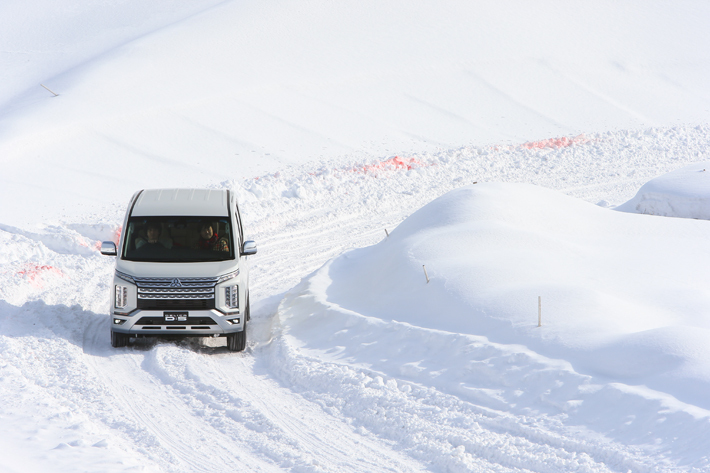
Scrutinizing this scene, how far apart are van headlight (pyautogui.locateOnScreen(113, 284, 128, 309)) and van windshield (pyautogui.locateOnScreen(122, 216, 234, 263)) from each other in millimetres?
501

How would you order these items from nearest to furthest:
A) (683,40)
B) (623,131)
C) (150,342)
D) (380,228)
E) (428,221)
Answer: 1. (150,342)
2. (428,221)
3. (380,228)
4. (623,131)
5. (683,40)

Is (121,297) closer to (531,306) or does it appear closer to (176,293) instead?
(176,293)

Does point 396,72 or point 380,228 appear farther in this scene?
point 396,72

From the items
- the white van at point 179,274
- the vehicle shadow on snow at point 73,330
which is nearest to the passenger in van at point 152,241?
the white van at point 179,274

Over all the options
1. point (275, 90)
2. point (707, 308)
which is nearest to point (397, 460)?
point (707, 308)

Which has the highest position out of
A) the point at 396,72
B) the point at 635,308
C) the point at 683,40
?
the point at 683,40

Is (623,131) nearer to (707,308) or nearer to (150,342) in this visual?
(707,308)

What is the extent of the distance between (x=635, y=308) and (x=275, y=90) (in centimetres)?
1949

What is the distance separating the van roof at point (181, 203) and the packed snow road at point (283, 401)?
1790 mm

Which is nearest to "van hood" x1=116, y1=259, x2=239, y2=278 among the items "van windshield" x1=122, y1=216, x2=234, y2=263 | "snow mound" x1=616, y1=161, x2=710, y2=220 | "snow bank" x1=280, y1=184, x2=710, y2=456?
"van windshield" x1=122, y1=216, x2=234, y2=263

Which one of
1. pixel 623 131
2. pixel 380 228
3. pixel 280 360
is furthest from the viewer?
pixel 623 131

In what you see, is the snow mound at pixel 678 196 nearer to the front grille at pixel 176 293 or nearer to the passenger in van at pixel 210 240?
the passenger in van at pixel 210 240

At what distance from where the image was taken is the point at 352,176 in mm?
18484

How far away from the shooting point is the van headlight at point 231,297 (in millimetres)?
8609
